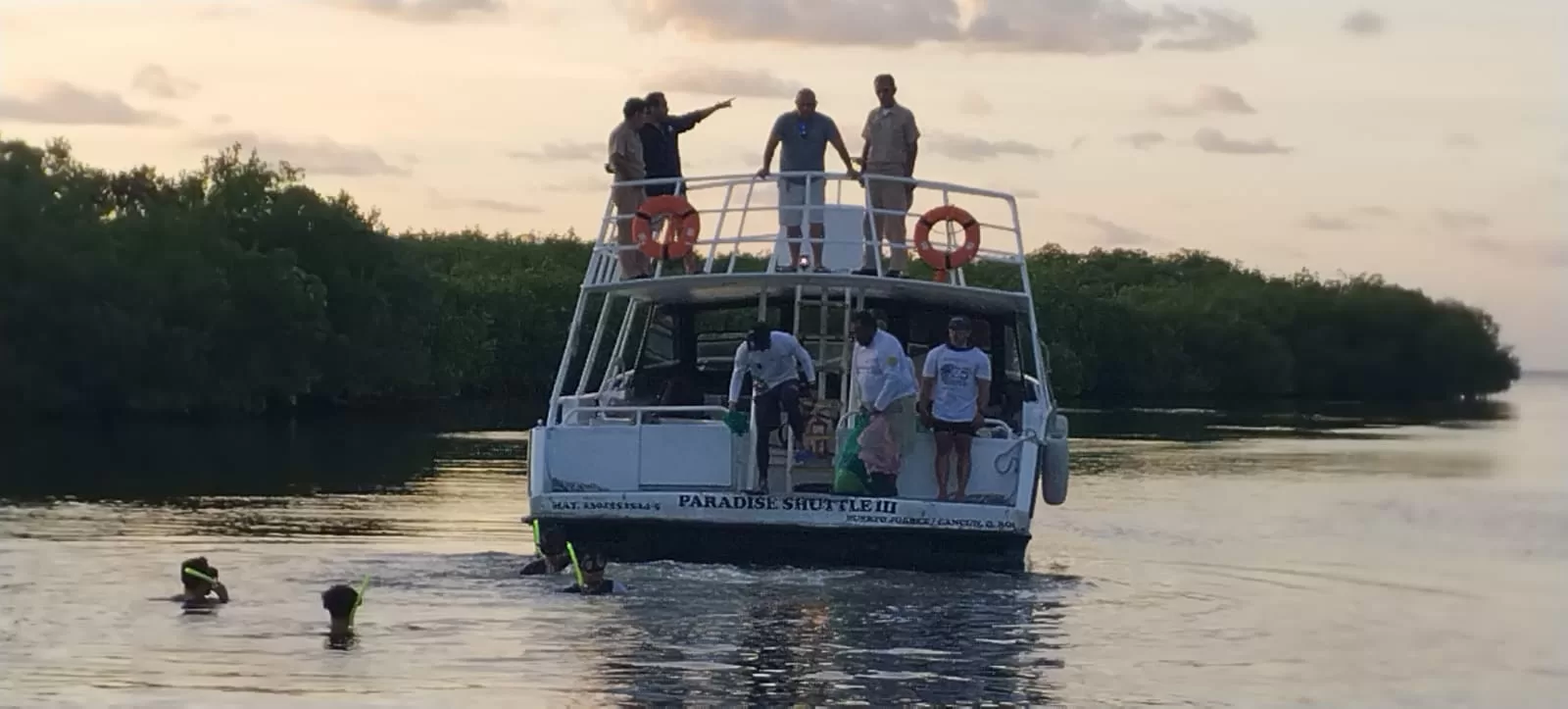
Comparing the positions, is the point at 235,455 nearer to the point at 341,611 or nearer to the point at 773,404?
the point at 773,404

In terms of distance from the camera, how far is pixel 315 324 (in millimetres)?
68000

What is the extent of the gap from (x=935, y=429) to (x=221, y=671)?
280 inches

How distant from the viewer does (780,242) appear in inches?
838

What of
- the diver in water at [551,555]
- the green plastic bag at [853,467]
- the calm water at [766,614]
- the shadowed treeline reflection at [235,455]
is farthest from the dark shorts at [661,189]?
the shadowed treeline reflection at [235,455]

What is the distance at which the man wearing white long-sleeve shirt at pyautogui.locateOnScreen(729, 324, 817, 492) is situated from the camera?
19.8m

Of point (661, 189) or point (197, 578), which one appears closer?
point (197, 578)

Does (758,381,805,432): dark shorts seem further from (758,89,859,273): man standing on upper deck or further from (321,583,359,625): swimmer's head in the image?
(321,583,359,625): swimmer's head

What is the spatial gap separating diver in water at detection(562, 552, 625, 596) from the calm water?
0.51ft

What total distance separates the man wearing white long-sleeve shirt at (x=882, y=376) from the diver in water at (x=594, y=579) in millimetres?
2590

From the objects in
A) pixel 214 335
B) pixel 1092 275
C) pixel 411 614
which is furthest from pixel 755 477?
pixel 1092 275

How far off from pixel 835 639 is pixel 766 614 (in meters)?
1.15

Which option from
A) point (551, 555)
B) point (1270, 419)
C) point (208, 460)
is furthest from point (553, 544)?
point (1270, 419)

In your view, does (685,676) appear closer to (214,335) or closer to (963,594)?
(963,594)

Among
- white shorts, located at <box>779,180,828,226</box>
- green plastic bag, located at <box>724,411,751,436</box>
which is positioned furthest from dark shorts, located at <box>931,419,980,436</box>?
white shorts, located at <box>779,180,828,226</box>
